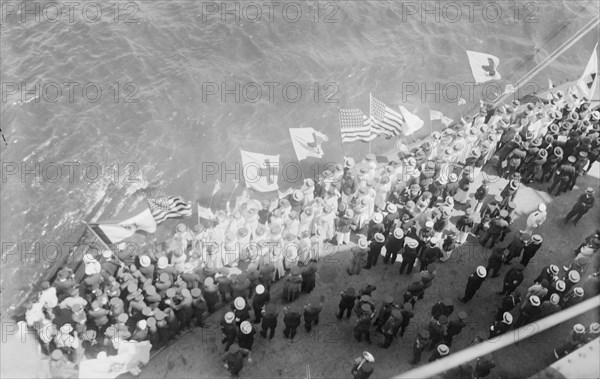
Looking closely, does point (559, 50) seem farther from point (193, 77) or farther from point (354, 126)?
point (193, 77)

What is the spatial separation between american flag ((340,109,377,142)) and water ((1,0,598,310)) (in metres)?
4.76

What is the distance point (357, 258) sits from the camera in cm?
1357

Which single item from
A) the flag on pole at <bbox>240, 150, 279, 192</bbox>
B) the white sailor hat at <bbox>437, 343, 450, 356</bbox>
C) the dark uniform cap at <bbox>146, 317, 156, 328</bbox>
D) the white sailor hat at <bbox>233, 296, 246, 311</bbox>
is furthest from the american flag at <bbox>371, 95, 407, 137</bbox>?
the dark uniform cap at <bbox>146, 317, 156, 328</bbox>

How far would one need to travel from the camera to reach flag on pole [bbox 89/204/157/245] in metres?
12.6

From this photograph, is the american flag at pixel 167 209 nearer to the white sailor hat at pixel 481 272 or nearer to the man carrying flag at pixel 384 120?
the man carrying flag at pixel 384 120

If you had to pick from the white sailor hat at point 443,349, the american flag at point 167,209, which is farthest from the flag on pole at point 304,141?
the white sailor hat at point 443,349

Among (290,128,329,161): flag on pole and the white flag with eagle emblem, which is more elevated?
the white flag with eagle emblem

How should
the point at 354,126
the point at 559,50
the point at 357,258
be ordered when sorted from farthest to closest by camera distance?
the point at 559,50 → the point at 354,126 → the point at 357,258

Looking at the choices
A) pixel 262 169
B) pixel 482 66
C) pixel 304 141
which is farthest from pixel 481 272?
pixel 482 66

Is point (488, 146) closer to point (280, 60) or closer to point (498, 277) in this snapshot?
point (498, 277)

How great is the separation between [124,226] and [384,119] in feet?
25.3

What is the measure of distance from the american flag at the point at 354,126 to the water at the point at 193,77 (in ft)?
15.6

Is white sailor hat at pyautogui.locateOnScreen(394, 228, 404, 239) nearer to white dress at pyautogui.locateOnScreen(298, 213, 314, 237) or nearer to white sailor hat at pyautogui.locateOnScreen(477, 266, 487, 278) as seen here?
white sailor hat at pyautogui.locateOnScreen(477, 266, 487, 278)

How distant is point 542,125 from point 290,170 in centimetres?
845
